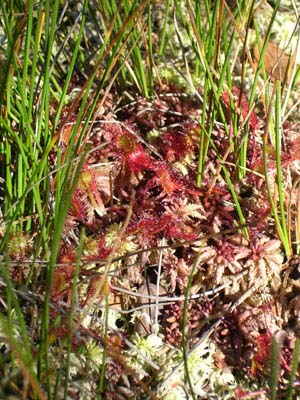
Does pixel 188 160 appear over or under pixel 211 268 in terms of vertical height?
over

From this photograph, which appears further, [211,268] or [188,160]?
[188,160]

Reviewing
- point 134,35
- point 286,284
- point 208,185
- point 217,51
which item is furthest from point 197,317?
point 134,35

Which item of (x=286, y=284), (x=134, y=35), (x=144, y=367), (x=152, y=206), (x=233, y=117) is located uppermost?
(x=134, y=35)

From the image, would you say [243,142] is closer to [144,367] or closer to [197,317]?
[197,317]

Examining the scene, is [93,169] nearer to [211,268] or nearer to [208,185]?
[208,185]

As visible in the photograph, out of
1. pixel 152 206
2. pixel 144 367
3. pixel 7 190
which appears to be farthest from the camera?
pixel 152 206

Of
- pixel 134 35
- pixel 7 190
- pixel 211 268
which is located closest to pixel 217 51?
pixel 134 35

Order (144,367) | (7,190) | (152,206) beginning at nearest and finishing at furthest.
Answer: (144,367)
(7,190)
(152,206)
